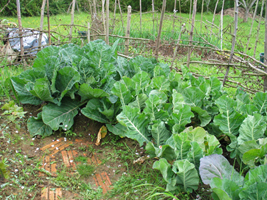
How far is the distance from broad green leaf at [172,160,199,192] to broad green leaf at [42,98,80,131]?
1.36 metres

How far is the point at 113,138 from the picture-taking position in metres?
2.54

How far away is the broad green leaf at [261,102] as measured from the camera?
87.7 inches

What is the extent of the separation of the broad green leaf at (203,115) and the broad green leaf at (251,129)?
36cm

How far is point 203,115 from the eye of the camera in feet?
7.30

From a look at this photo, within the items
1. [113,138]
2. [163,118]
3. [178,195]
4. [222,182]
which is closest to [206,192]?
[178,195]

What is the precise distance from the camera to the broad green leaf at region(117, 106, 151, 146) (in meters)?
2.06

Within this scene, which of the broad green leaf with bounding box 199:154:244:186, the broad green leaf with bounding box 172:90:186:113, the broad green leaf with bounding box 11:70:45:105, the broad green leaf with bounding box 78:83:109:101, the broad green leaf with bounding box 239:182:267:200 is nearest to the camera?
the broad green leaf with bounding box 239:182:267:200

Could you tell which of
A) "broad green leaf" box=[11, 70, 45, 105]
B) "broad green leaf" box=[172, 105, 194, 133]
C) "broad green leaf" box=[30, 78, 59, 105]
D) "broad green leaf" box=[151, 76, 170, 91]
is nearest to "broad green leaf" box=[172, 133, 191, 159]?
"broad green leaf" box=[172, 105, 194, 133]

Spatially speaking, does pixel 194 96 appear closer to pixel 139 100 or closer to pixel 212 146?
pixel 139 100

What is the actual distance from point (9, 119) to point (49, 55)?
844 millimetres

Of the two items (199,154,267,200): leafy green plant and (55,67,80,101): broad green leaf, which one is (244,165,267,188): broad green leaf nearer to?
(199,154,267,200): leafy green plant

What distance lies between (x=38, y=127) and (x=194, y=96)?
1718mm

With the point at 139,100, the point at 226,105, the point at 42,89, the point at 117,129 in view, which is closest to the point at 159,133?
the point at 139,100

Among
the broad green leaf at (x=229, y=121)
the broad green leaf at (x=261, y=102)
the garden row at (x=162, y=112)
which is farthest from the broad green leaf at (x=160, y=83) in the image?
the broad green leaf at (x=261, y=102)
